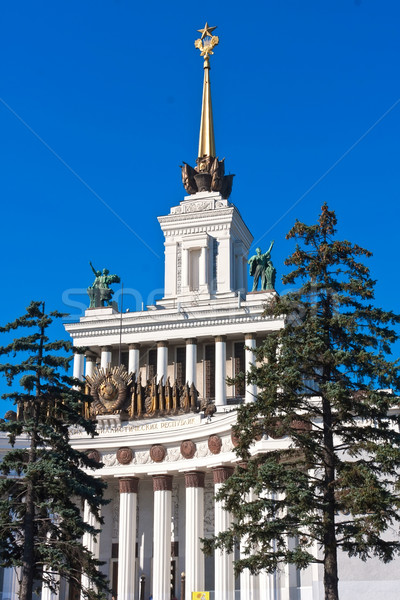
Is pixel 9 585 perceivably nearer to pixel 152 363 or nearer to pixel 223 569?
pixel 223 569

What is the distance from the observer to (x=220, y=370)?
54.0 meters

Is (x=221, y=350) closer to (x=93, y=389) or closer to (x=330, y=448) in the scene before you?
(x=93, y=389)

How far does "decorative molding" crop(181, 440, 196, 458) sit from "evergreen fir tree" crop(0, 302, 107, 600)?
1328 cm

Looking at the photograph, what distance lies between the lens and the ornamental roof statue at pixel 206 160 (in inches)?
2494

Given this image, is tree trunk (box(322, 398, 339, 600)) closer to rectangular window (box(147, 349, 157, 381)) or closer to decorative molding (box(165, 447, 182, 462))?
decorative molding (box(165, 447, 182, 462))

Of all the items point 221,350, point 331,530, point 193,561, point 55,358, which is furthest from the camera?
point 221,350

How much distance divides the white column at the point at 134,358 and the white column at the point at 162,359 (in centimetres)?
149

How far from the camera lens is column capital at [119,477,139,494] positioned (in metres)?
40.5

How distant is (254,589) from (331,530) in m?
14.9

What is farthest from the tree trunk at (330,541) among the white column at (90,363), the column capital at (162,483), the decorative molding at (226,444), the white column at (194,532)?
the white column at (90,363)

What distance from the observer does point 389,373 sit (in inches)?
840

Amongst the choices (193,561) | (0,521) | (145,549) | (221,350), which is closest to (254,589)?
(193,561)

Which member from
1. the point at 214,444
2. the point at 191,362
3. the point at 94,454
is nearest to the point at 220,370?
the point at 191,362

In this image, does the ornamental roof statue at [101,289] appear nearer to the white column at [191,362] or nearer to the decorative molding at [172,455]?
the white column at [191,362]
